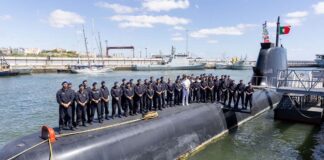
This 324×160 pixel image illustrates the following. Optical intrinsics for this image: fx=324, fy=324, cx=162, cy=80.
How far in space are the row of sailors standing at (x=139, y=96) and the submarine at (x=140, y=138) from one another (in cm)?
65

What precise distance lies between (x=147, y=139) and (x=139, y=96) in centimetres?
284

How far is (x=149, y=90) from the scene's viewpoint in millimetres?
14281

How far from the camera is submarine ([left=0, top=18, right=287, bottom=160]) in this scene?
8.85 meters

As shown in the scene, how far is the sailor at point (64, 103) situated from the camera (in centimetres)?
1041

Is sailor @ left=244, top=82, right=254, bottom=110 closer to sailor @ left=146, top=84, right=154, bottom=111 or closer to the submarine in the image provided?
the submarine

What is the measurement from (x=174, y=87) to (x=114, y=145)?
6.63m

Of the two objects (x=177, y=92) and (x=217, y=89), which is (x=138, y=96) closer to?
(x=177, y=92)

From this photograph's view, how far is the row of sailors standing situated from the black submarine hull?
0.86 meters

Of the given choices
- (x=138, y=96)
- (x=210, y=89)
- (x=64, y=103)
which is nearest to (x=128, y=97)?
(x=138, y=96)

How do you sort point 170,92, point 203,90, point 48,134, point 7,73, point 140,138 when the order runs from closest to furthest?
point 48,134
point 140,138
point 170,92
point 203,90
point 7,73

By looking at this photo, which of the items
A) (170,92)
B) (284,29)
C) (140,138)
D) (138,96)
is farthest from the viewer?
(284,29)

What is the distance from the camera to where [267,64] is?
21734mm

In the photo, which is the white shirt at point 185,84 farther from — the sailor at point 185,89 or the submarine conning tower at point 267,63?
the submarine conning tower at point 267,63

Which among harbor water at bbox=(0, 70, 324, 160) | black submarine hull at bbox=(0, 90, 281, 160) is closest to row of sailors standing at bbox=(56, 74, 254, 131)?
black submarine hull at bbox=(0, 90, 281, 160)
